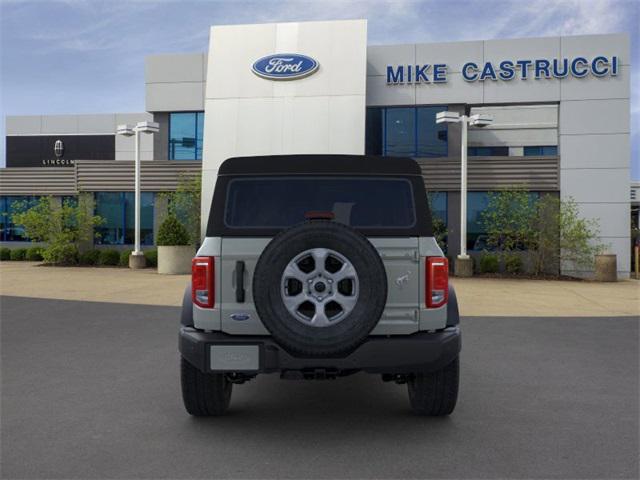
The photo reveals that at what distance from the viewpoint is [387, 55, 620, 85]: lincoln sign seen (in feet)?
71.4

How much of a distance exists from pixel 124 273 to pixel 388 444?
692 inches

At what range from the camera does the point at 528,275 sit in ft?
67.3

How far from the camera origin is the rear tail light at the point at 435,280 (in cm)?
414

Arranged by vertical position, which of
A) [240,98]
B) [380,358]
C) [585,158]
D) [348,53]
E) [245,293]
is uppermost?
[348,53]

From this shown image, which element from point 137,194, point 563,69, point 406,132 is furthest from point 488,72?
point 137,194

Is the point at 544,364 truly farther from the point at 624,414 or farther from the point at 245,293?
the point at 245,293

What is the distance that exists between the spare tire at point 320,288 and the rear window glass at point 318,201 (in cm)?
52

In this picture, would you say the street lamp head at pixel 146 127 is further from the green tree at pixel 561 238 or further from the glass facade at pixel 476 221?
the green tree at pixel 561 238

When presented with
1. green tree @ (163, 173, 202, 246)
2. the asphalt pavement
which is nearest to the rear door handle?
the asphalt pavement

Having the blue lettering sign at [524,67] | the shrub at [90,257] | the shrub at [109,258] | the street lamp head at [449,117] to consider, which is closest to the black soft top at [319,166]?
the street lamp head at [449,117]

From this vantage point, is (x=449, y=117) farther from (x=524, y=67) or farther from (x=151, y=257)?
(x=151, y=257)

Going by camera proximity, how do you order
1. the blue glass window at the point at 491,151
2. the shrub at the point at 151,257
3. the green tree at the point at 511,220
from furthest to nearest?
the blue glass window at the point at 491,151 < the shrub at the point at 151,257 < the green tree at the point at 511,220

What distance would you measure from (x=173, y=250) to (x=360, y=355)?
1692cm

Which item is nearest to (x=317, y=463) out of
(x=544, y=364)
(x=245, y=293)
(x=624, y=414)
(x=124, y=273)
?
(x=245, y=293)
